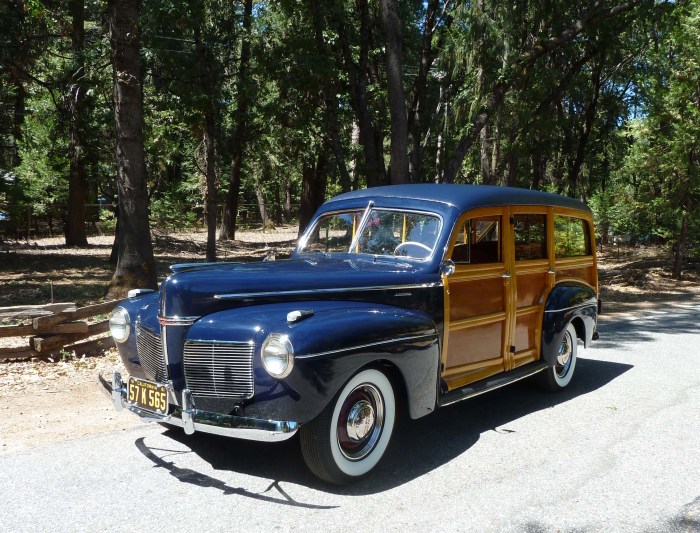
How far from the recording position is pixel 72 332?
7570 millimetres

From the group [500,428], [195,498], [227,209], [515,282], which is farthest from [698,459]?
[227,209]

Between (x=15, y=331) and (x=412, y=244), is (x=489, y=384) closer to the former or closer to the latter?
(x=412, y=244)

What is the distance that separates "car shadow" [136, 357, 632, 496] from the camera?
14.3 feet

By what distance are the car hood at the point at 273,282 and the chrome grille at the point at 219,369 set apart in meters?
0.30

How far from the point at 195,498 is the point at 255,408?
702mm

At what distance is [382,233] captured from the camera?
18.4 ft

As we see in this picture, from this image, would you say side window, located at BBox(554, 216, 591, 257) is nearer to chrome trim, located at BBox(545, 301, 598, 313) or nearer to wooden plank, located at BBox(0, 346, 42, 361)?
chrome trim, located at BBox(545, 301, 598, 313)

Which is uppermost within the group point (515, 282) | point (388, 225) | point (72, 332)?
point (388, 225)

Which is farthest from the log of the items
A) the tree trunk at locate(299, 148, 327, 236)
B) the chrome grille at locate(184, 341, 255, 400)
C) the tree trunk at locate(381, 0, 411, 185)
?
the tree trunk at locate(299, 148, 327, 236)

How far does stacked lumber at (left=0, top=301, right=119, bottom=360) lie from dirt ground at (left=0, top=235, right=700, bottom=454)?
0.12 m

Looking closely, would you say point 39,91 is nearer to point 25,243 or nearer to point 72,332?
point 25,243

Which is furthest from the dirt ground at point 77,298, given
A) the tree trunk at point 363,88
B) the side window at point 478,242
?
the tree trunk at point 363,88

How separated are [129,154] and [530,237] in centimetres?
691

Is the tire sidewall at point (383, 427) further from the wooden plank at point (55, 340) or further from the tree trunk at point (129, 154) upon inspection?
the tree trunk at point (129, 154)
